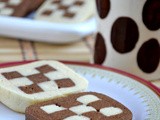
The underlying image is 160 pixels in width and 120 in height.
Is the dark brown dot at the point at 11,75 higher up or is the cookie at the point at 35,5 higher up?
the cookie at the point at 35,5

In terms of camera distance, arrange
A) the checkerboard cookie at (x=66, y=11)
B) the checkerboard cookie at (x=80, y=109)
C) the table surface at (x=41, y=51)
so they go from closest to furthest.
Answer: the checkerboard cookie at (x=80, y=109) → the table surface at (x=41, y=51) → the checkerboard cookie at (x=66, y=11)

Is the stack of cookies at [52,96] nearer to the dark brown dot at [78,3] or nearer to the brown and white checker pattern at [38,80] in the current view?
the brown and white checker pattern at [38,80]

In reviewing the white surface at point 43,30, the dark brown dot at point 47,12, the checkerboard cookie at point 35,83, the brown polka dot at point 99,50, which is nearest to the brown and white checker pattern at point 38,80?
the checkerboard cookie at point 35,83

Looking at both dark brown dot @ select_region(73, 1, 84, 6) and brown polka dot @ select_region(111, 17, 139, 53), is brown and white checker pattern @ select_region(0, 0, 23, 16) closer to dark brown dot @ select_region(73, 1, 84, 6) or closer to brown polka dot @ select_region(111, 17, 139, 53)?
dark brown dot @ select_region(73, 1, 84, 6)

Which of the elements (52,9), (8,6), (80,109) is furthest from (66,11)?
(80,109)

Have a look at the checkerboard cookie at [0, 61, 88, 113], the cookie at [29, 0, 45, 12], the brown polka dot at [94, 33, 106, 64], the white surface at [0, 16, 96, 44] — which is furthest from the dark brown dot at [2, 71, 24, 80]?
the cookie at [29, 0, 45, 12]

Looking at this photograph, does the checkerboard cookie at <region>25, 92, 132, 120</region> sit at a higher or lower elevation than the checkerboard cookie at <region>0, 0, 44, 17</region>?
lower

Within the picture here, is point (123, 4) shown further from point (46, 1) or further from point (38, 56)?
point (46, 1)
